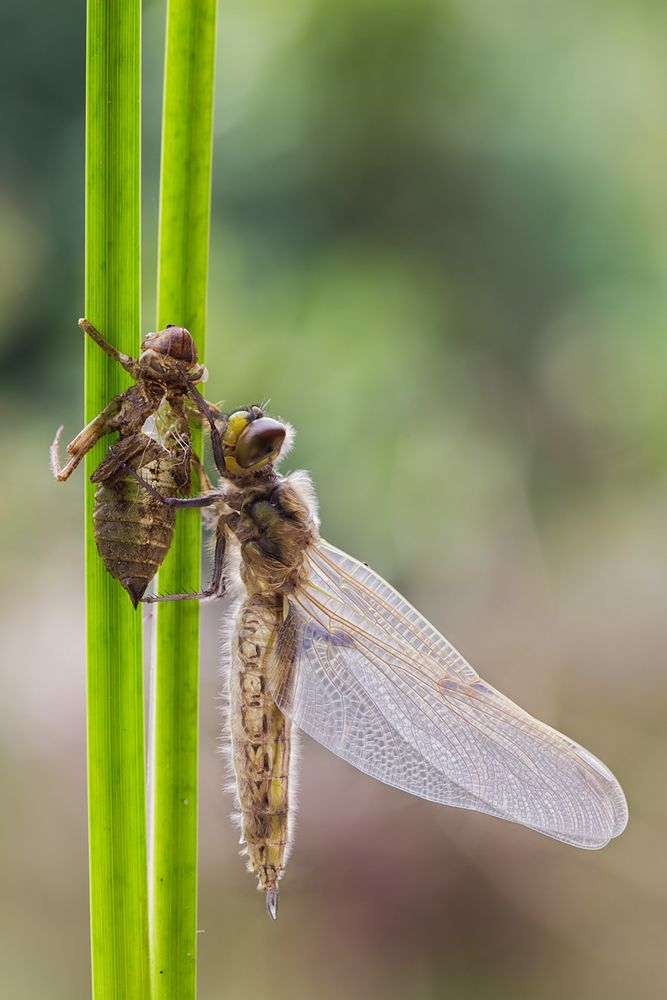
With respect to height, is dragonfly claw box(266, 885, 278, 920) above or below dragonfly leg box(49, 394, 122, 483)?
below

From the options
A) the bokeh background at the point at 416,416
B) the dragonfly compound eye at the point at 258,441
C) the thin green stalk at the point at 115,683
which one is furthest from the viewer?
the bokeh background at the point at 416,416

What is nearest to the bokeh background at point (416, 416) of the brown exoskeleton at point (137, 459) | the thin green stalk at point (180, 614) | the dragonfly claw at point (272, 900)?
the dragonfly claw at point (272, 900)

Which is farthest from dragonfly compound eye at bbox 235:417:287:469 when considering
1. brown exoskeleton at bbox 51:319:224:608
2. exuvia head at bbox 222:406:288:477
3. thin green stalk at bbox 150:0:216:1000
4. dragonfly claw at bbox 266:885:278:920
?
dragonfly claw at bbox 266:885:278:920

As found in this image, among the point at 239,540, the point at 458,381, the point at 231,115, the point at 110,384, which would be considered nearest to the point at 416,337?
the point at 458,381

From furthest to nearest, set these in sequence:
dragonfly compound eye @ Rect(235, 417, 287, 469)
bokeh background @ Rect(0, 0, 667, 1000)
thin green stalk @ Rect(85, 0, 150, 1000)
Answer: bokeh background @ Rect(0, 0, 667, 1000) → dragonfly compound eye @ Rect(235, 417, 287, 469) → thin green stalk @ Rect(85, 0, 150, 1000)

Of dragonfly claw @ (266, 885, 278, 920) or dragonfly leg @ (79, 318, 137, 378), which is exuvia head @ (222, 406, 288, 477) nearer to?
dragonfly leg @ (79, 318, 137, 378)

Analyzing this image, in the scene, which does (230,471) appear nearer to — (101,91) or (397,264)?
(101,91)

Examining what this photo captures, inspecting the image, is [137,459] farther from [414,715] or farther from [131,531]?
[414,715]

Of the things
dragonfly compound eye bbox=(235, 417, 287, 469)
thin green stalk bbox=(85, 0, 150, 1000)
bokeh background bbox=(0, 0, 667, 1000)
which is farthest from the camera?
bokeh background bbox=(0, 0, 667, 1000)

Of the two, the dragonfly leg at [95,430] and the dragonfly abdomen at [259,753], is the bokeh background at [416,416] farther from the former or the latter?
the dragonfly leg at [95,430]
